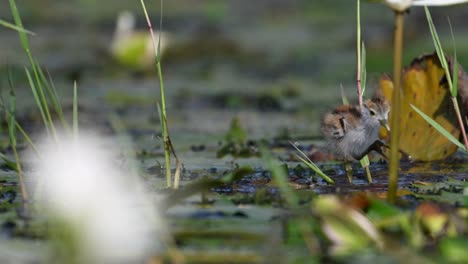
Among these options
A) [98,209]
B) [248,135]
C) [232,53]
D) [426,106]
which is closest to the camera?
[98,209]

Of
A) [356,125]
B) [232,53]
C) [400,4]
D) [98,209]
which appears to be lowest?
[98,209]

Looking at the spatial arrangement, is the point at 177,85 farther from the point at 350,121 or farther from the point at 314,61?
the point at 350,121

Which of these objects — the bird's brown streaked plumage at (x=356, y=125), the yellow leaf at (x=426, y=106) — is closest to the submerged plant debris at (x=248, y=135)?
the yellow leaf at (x=426, y=106)

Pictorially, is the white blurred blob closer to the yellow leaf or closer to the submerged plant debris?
the submerged plant debris

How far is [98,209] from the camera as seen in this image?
94.5 inches

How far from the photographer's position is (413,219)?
2330 mm

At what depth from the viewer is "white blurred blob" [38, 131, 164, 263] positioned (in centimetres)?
223

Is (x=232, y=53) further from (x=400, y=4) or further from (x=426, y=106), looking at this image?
(x=400, y=4)

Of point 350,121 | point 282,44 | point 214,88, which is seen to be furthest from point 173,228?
point 282,44

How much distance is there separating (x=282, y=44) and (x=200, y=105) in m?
4.24

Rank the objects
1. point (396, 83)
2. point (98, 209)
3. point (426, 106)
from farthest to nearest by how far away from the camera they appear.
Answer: point (426, 106)
point (396, 83)
point (98, 209)

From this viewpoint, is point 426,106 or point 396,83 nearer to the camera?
point 396,83

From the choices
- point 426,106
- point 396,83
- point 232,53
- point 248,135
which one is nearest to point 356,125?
point 426,106

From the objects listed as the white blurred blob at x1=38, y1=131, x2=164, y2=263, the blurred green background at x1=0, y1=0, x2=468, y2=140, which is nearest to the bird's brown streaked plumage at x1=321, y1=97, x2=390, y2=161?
the white blurred blob at x1=38, y1=131, x2=164, y2=263
